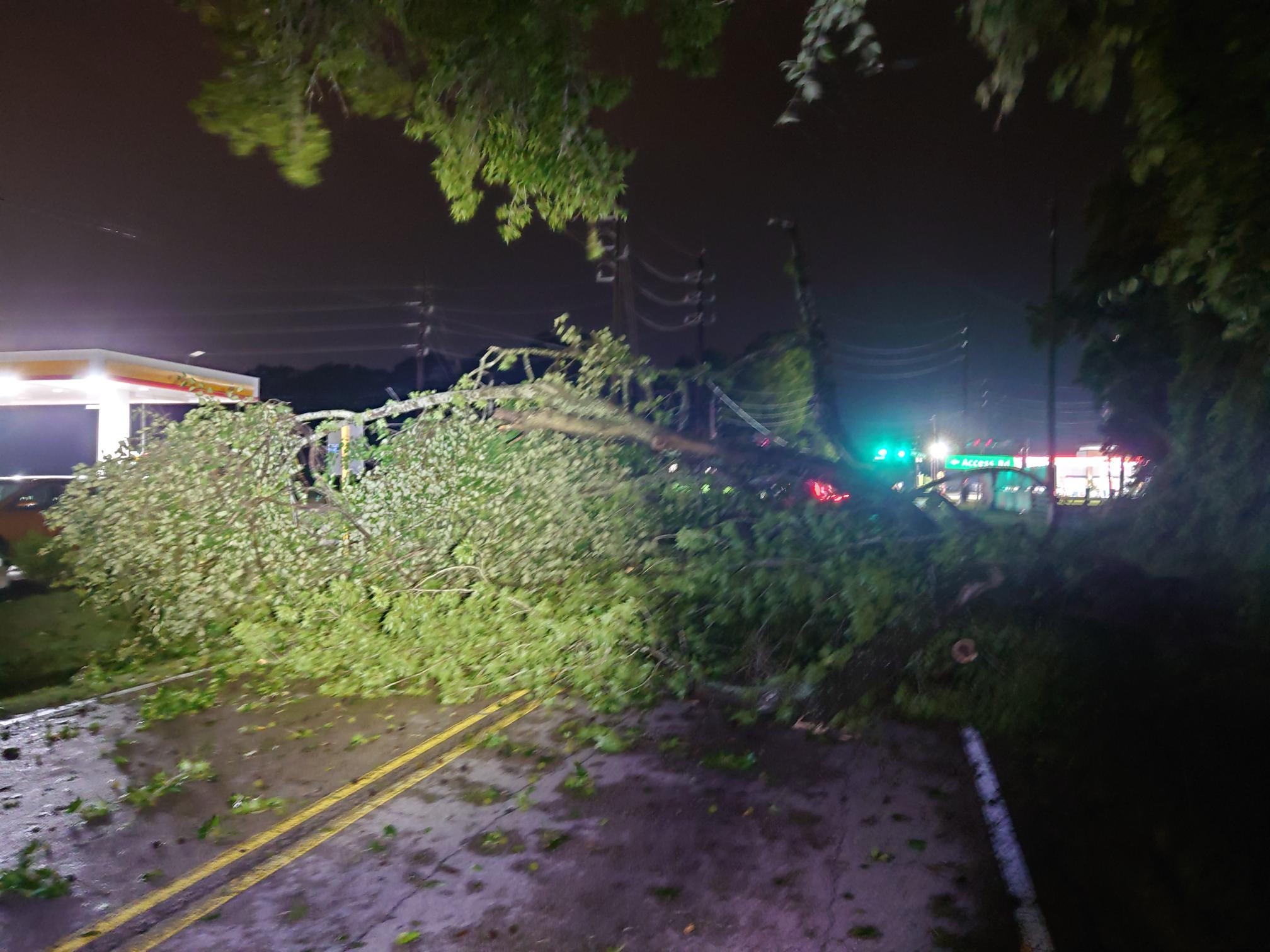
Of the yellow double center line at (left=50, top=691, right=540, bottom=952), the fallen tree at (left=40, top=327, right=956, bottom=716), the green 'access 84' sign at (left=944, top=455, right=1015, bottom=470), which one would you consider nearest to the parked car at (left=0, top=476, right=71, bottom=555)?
the fallen tree at (left=40, top=327, right=956, bottom=716)

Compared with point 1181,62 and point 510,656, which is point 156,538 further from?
point 1181,62

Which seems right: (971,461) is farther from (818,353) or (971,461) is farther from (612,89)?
(612,89)

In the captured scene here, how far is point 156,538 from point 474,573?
290 centimetres

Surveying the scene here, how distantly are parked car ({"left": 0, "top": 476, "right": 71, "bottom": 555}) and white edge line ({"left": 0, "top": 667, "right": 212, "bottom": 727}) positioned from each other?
9.32 meters

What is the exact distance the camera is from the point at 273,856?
4.89 meters

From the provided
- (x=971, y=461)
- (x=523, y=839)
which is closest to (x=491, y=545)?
(x=523, y=839)

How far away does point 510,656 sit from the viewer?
8.16m

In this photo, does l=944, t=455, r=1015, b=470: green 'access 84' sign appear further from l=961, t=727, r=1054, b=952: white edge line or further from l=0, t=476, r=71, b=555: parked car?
l=961, t=727, r=1054, b=952: white edge line

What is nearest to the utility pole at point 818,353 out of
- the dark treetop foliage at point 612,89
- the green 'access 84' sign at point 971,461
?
the dark treetop foliage at point 612,89

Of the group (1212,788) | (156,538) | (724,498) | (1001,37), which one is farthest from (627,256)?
(1212,788)

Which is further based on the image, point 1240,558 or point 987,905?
point 1240,558

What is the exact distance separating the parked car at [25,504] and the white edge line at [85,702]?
30.6ft

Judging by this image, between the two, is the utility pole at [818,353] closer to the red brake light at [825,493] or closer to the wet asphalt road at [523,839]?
the red brake light at [825,493]

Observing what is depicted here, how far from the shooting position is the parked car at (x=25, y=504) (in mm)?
16767
